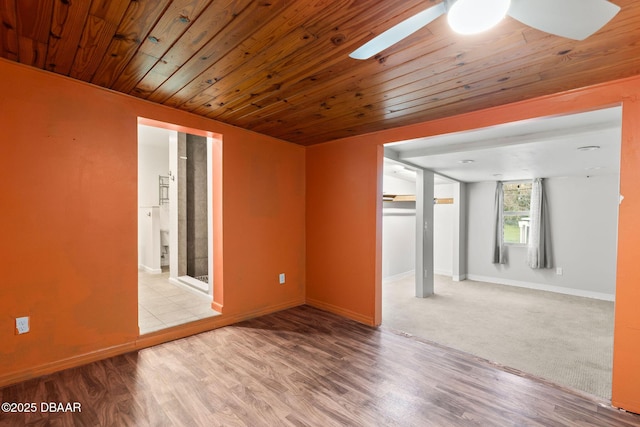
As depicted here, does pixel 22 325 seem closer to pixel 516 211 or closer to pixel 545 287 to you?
pixel 545 287

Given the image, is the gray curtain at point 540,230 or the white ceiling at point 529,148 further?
the gray curtain at point 540,230

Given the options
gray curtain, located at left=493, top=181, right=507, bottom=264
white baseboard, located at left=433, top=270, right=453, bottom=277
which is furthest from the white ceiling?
white baseboard, located at left=433, top=270, right=453, bottom=277

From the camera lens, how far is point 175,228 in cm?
492

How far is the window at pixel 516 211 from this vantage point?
20.6 ft

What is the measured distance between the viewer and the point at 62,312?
222 centimetres

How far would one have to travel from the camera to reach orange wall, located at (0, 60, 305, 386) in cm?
203

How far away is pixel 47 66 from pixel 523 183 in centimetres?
746

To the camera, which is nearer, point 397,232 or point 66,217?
point 66,217

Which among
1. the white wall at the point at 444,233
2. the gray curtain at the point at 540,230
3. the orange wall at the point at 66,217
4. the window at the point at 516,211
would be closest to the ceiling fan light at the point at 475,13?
the orange wall at the point at 66,217

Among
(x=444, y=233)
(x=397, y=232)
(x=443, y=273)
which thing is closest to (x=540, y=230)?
(x=444, y=233)

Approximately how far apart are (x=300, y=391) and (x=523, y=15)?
2408 mm

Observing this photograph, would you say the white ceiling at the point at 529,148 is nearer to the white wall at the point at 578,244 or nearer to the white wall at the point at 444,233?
the white wall at the point at 578,244

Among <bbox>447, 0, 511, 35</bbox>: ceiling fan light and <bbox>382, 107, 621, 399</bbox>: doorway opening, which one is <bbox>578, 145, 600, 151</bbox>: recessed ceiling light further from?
<bbox>447, 0, 511, 35</bbox>: ceiling fan light

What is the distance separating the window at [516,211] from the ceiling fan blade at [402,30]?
6.23 metres
